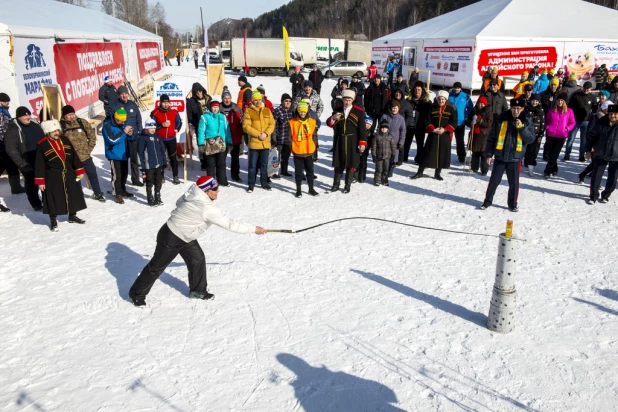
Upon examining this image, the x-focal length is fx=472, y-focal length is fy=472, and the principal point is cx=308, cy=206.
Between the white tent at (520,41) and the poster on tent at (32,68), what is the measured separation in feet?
60.8

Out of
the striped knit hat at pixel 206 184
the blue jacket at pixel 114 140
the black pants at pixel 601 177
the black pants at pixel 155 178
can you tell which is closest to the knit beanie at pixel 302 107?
the black pants at pixel 155 178

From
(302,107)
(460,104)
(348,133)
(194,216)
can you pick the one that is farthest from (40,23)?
(460,104)

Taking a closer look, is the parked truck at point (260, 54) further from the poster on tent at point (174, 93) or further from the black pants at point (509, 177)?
the black pants at point (509, 177)

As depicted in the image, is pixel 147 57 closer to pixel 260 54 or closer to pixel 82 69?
pixel 260 54

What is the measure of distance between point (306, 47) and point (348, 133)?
34.7 meters

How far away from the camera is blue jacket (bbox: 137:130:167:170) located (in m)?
7.65

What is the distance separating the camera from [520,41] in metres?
23.1

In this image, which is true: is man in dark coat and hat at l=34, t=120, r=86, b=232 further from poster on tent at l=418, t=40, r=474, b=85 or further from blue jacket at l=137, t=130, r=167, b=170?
poster on tent at l=418, t=40, r=474, b=85

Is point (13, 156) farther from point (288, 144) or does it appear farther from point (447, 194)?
point (447, 194)

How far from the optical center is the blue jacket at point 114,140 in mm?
7836

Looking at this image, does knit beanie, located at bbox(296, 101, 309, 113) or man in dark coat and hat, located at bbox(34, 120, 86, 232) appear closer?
man in dark coat and hat, located at bbox(34, 120, 86, 232)

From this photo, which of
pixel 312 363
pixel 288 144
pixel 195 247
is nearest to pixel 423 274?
pixel 312 363

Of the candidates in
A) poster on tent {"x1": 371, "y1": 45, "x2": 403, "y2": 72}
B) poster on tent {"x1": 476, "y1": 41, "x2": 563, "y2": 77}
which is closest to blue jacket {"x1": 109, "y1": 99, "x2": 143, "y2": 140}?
poster on tent {"x1": 476, "y1": 41, "x2": 563, "y2": 77}

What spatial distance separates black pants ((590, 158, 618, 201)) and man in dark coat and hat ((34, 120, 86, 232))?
8212mm
